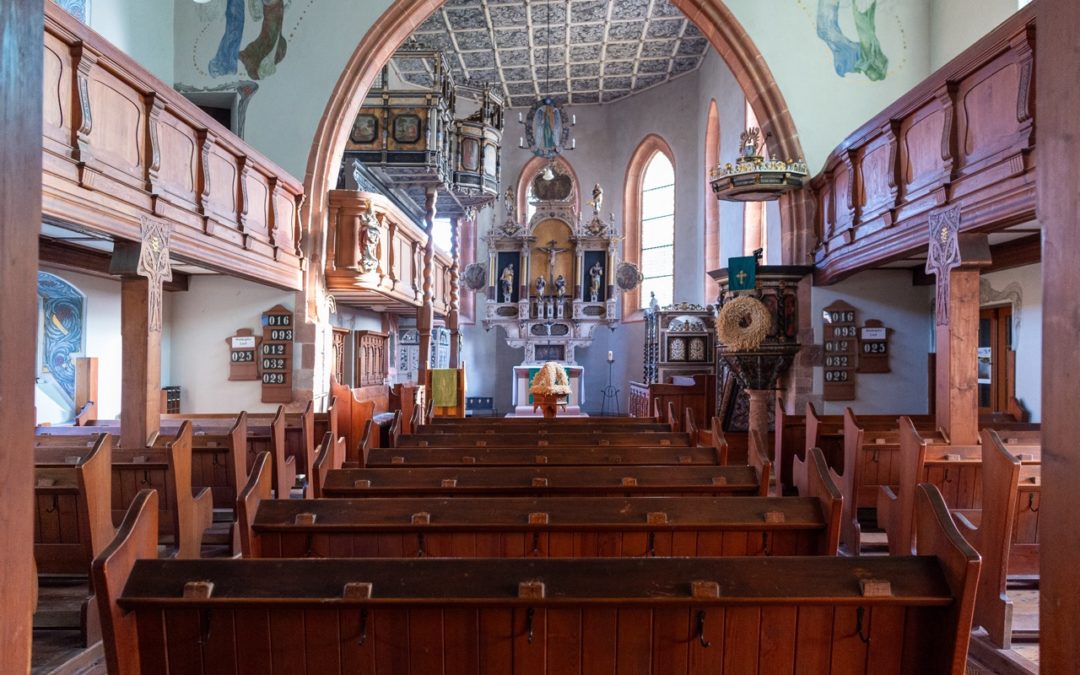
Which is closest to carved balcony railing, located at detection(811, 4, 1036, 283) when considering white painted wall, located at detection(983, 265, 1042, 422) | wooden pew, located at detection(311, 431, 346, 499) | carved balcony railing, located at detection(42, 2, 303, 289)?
white painted wall, located at detection(983, 265, 1042, 422)

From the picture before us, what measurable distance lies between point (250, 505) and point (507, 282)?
1630 cm

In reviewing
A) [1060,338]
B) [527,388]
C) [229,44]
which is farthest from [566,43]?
[1060,338]

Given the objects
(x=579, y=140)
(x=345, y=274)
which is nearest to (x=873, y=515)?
(x=345, y=274)

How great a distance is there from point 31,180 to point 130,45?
1090 cm

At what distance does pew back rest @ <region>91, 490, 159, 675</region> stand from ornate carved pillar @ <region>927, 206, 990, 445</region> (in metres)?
6.58

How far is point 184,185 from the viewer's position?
23.7 feet

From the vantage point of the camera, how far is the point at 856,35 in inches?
433

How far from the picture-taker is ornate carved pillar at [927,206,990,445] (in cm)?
675

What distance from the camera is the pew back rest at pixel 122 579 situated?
7.84 ft

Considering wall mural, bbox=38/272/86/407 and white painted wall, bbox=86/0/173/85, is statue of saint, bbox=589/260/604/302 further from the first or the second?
wall mural, bbox=38/272/86/407

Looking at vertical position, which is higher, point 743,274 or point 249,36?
point 249,36

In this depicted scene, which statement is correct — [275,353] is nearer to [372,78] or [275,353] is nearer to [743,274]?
[372,78]

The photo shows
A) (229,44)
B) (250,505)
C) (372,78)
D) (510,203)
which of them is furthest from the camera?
(510,203)

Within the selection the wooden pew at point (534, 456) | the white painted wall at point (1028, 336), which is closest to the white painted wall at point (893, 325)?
the white painted wall at point (1028, 336)
